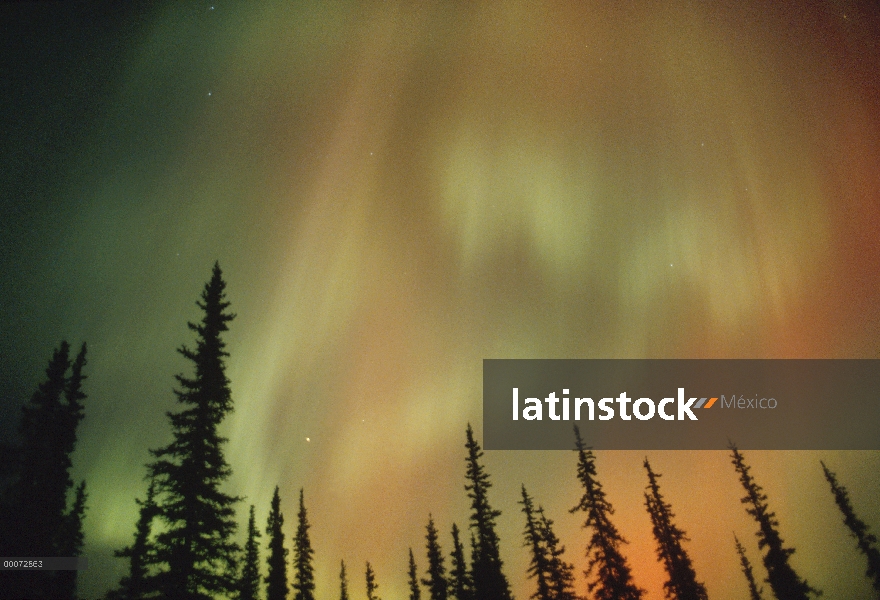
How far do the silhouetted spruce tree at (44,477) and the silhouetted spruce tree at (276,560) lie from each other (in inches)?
952

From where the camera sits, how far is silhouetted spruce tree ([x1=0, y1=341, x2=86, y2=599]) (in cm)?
2119

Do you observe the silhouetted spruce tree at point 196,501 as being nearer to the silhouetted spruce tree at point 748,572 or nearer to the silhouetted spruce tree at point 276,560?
the silhouetted spruce tree at point 276,560

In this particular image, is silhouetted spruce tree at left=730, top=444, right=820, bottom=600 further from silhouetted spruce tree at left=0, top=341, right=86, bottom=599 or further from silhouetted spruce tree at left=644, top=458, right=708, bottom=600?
silhouetted spruce tree at left=0, top=341, right=86, bottom=599

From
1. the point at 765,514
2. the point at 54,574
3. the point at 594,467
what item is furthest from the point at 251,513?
the point at 765,514

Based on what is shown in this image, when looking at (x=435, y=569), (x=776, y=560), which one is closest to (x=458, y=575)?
(x=435, y=569)

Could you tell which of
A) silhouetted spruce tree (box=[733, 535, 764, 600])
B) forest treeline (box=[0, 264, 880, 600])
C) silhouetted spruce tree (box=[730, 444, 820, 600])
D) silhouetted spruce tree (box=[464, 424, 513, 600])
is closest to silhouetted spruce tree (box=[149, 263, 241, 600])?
forest treeline (box=[0, 264, 880, 600])

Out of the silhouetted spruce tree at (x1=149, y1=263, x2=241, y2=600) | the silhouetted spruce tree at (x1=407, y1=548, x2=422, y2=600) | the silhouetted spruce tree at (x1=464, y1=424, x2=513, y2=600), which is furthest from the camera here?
the silhouetted spruce tree at (x1=407, y1=548, x2=422, y2=600)

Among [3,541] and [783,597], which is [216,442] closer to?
[3,541]

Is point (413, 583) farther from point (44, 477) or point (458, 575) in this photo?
point (44, 477)

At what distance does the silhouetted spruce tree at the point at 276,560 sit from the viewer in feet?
144

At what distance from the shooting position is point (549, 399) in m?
38.7

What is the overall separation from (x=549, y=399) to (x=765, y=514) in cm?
1717

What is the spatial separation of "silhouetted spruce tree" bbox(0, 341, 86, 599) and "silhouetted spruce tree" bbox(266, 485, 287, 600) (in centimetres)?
2419

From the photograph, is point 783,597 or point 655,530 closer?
point 783,597
